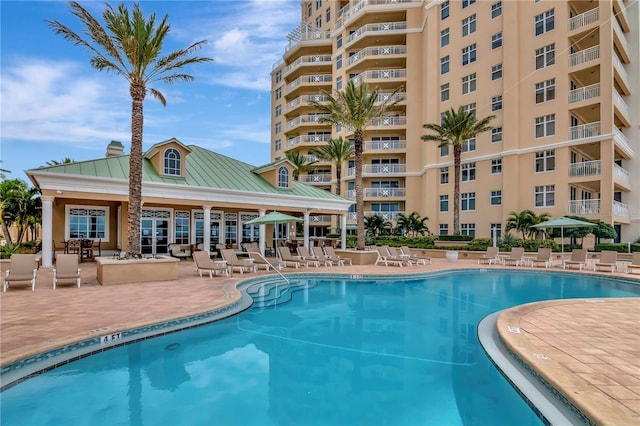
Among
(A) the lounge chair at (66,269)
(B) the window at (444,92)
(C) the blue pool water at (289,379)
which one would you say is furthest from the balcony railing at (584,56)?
(A) the lounge chair at (66,269)

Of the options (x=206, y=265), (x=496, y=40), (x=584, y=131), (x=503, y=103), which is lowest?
(x=206, y=265)

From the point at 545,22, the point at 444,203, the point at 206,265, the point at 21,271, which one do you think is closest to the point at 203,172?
the point at 206,265

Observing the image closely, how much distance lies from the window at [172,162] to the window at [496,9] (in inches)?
1095

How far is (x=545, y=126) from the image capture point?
84.9 ft

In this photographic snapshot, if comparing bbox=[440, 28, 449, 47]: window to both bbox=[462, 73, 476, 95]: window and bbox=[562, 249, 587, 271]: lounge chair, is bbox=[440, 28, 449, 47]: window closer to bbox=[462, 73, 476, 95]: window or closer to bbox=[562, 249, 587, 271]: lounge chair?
A: bbox=[462, 73, 476, 95]: window

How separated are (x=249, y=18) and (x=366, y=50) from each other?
22.9m

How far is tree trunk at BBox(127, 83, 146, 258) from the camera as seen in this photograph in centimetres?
1220

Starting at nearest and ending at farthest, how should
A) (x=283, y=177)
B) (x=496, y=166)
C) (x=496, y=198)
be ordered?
(x=283, y=177) → (x=496, y=198) → (x=496, y=166)

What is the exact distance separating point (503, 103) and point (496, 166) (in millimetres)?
5001

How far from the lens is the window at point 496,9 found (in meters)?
28.5

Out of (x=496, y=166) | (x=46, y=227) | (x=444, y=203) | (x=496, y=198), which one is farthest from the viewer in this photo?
(x=444, y=203)

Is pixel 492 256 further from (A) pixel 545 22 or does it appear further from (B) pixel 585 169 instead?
(A) pixel 545 22

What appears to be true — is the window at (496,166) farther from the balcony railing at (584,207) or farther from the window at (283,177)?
the window at (283,177)

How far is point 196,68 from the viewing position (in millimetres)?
13367
